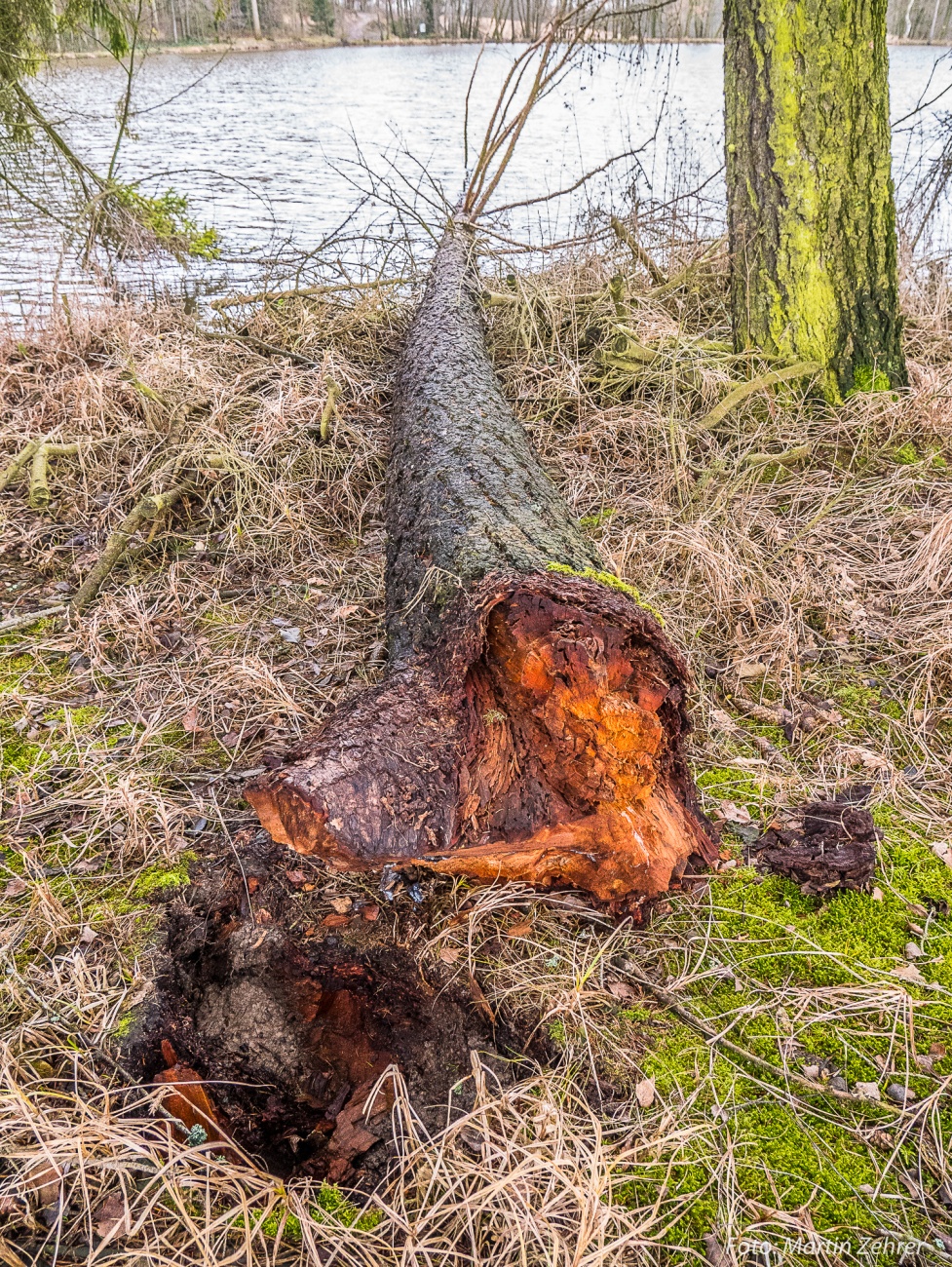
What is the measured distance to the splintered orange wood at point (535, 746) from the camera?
1826mm

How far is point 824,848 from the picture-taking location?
2.13 meters

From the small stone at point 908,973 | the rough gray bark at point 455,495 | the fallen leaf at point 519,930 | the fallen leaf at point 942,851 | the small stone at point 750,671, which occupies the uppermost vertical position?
the rough gray bark at point 455,495

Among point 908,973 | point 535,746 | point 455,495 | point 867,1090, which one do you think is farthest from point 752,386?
point 867,1090

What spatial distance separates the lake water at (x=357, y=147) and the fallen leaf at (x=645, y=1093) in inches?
208

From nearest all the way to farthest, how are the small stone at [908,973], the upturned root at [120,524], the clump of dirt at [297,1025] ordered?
the clump of dirt at [297,1025] → the small stone at [908,973] → the upturned root at [120,524]

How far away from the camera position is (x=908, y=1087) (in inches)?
64.6

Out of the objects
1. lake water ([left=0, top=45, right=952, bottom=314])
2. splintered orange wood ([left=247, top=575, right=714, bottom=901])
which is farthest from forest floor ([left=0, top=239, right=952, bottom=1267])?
lake water ([left=0, top=45, right=952, bottom=314])

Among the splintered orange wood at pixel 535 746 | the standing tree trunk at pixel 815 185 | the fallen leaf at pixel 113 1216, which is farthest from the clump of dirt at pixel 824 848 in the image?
the standing tree trunk at pixel 815 185

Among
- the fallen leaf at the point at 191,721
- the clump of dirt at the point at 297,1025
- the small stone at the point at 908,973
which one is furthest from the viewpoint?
the fallen leaf at the point at 191,721

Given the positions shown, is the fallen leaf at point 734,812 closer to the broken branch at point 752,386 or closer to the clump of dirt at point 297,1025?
the clump of dirt at point 297,1025

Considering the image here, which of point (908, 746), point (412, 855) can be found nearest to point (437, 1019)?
point (412, 855)

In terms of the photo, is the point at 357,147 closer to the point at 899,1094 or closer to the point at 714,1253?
the point at 899,1094

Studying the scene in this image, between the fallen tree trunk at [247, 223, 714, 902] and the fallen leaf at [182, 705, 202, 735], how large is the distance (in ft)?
3.09

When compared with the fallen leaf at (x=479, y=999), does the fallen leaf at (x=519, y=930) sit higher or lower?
higher
